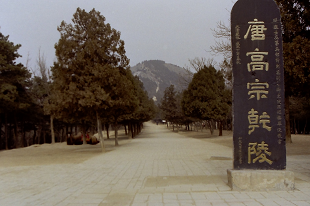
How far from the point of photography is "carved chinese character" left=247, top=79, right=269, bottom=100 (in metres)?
5.75

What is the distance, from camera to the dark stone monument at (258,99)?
5559 millimetres

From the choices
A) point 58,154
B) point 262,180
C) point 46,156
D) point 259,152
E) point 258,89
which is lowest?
point 58,154

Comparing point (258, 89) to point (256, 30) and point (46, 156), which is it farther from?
point (46, 156)

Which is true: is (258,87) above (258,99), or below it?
above

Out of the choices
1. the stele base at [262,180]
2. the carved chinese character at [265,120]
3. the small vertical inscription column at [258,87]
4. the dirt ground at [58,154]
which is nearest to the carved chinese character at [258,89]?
the small vertical inscription column at [258,87]

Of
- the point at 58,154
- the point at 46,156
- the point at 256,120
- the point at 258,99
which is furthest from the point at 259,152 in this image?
the point at 58,154

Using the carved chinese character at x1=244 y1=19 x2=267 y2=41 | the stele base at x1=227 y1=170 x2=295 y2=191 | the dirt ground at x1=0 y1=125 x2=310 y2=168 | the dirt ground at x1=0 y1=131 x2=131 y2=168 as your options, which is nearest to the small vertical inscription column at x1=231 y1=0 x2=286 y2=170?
the carved chinese character at x1=244 y1=19 x2=267 y2=41

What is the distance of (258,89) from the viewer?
18.9 ft

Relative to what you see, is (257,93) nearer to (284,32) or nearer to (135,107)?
(284,32)

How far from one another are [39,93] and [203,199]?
32.5 metres

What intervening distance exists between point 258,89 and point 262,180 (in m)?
1.99

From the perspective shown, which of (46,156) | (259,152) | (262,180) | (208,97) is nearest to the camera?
(262,180)

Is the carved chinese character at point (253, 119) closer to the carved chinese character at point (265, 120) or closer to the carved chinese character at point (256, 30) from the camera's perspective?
the carved chinese character at point (265, 120)

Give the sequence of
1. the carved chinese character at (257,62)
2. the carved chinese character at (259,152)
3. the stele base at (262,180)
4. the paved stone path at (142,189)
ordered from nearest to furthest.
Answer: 1. the paved stone path at (142,189)
2. the stele base at (262,180)
3. the carved chinese character at (259,152)
4. the carved chinese character at (257,62)
